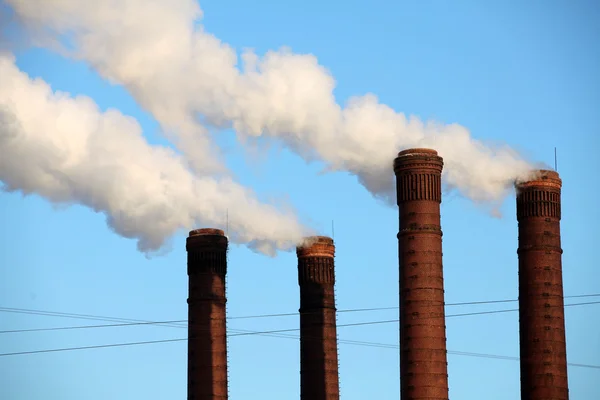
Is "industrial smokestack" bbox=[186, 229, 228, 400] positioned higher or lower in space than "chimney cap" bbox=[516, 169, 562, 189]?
lower

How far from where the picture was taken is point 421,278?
6025 centimetres

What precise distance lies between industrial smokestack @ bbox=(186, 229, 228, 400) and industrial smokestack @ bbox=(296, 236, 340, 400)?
16.0 ft

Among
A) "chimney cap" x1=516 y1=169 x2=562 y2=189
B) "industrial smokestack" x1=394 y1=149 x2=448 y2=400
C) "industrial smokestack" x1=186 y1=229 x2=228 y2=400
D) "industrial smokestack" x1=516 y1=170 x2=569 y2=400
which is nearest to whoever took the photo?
"industrial smokestack" x1=394 y1=149 x2=448 y2=400

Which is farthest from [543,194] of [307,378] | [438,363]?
[307,378]

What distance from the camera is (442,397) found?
59125 millimetres

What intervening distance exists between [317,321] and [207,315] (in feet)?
21.3

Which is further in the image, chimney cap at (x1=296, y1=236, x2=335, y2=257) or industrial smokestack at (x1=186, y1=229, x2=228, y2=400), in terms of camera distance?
chimney cap at (x1=296, y1=236, x2=335, y2=257)

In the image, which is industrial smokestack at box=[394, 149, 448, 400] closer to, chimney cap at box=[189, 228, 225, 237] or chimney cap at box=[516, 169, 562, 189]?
chimney cap at box=[516, 169, 562, 189]

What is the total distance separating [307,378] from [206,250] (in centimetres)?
919

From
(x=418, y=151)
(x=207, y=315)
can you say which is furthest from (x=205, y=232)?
(x=418, y=151)

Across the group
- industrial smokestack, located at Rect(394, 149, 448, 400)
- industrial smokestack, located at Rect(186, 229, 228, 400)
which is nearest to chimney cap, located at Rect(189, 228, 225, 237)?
industrial smokestack, located at Rect(186, 229, 228, 400)

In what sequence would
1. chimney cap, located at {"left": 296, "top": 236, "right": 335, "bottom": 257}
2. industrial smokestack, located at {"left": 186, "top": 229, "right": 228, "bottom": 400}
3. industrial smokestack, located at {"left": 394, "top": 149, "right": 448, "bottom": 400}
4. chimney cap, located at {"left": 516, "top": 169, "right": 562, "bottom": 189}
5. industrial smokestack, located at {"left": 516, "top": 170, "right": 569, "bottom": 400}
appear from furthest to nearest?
chimney cap, located at {"left": 296, "top": 236, "right": 335, "bottom": 257} < industrial smokestack, located at {"left": 186, "top": 229, "right": 228, "bottom": 400} < chimney cap, located at {"left": 516, "top": 169, "right": 562, "bottom": 189} < industrial smokestack, located at {"left": 516, "top": 170, "right": 569, "bottom": 400} < industrial smokestack, located at {"left": 394, "top": 149, "right": 448, "bottom": 400}

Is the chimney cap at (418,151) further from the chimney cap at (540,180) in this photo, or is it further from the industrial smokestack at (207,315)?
the industrial smokestack at (207,315)

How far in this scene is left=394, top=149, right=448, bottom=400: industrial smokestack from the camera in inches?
2331
